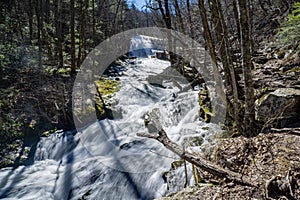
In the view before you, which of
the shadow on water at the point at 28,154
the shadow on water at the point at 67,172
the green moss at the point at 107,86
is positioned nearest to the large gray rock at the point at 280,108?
the shadow on water at the point at 67,172

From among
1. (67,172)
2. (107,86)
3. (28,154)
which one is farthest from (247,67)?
(107,86)

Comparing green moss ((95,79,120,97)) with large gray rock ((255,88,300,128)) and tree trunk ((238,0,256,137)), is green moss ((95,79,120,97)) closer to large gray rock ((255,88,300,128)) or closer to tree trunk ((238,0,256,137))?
large gray rock ((255,88,300,128))

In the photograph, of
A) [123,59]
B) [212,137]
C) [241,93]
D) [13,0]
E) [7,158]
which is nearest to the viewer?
[212,137]

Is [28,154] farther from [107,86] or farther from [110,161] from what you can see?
[107,86]

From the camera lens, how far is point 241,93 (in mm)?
6648

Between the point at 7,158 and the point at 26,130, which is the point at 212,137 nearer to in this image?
the point at 7,158

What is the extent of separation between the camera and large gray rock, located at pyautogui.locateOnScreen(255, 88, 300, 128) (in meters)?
4.87

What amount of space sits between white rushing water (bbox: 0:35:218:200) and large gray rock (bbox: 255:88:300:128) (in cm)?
139

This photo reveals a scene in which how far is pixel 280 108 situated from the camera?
196 inches

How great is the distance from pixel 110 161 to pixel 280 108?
14.2ft

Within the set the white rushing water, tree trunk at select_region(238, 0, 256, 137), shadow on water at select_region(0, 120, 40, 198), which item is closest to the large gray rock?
tree trunk at select_region(238, 0, 256, 137)

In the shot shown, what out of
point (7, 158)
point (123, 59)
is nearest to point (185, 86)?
point (7, 158)

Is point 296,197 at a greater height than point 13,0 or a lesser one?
lesser

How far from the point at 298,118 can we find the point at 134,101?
737cm
